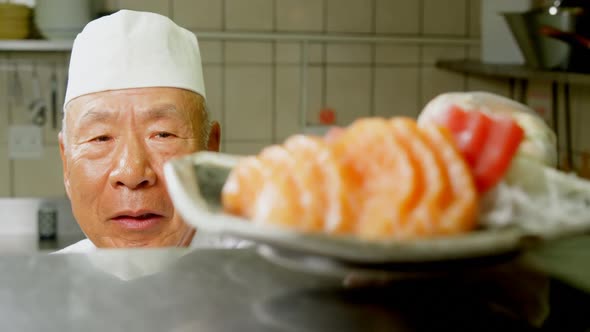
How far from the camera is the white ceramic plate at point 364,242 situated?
1.30 feet

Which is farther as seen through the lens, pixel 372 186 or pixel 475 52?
pixel 475 52

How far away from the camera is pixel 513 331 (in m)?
0.52

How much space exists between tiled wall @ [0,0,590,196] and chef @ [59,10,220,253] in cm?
157

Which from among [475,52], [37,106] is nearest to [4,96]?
[37,106]

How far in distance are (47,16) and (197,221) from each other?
7.96ft

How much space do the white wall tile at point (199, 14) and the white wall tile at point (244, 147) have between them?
45cm

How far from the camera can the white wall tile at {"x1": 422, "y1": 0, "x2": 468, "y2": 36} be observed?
10.5 feet

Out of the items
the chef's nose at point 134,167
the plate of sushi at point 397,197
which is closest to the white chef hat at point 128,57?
the chef's nose at point 134,167

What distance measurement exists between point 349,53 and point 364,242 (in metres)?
A: 2.77

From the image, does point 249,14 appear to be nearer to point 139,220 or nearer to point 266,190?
point 139,220

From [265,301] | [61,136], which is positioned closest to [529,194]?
[265,301]

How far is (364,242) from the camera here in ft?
1.29

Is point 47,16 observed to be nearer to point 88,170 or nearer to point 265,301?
point 88,170

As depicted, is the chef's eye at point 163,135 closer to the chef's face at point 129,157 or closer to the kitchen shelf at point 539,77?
the chef's face at point 129,157
